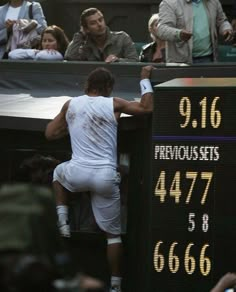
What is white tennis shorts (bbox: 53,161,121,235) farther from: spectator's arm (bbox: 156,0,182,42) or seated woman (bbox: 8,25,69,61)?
seated woman (bbox: 8,25,69,61)

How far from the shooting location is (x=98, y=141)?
7355 mm

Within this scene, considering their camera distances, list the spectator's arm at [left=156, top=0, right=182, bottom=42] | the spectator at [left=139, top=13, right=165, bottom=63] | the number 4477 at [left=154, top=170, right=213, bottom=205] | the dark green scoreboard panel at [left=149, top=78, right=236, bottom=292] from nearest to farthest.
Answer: the dark green scoreboard panel at [left=149, top=78, right=236, bottom=292], the number 4477 at [left=154, top=170, right=213, bottom=205], the spectator's arm at [left=156, top=0, right=182, bottom=42], the spectator at [left=139, top=13, right=165, bottom=63]

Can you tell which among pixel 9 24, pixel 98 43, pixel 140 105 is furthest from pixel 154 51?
pixel 140 105

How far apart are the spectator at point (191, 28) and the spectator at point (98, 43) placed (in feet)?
1.36

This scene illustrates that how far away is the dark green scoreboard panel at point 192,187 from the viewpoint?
666 cm

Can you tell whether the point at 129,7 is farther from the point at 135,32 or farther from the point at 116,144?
the point at 116,144

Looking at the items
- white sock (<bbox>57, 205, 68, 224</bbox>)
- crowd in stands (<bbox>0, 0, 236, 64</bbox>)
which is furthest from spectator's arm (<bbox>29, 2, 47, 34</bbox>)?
white sock (<bbox>57, 205, 68, 224</bbox>)

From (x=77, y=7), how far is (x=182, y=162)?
7.42 metres

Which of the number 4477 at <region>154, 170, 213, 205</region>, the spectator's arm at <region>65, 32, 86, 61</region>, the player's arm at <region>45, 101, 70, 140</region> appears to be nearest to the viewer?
the number 4477 at <region>154, 170, 213, 205</region>

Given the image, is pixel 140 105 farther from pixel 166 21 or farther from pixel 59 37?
pixel 59 37

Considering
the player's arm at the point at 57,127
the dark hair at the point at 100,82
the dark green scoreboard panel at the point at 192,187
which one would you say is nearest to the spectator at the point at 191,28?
the dark hair at the point at 100,82

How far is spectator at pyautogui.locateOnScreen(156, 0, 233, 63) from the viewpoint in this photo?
29.9ft

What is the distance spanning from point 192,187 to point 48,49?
363cm

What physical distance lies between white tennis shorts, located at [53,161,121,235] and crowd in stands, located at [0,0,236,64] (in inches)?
77.6
